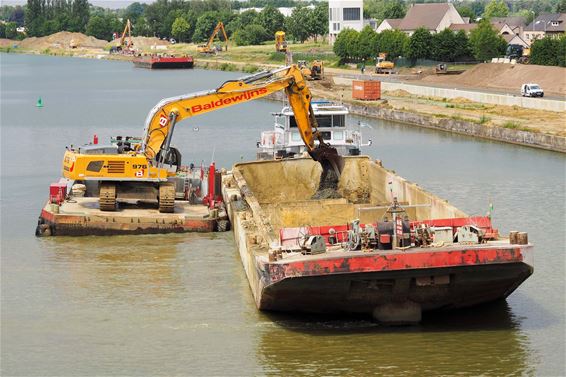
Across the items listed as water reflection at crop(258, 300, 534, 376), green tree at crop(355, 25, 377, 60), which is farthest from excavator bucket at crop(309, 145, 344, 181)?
green tree at crop(355, 25, 377, 60)

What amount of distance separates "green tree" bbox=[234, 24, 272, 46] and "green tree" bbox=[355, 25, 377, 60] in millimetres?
60679

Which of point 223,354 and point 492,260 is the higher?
point 492,260

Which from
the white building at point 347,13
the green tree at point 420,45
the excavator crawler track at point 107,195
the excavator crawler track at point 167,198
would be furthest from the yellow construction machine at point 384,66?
the excavator crawler track at point 107,195

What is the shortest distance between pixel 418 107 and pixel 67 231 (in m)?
39.5

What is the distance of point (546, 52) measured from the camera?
85062 mm

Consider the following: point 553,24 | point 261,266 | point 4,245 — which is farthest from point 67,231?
point 553,24

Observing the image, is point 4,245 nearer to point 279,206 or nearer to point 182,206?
point 182,206

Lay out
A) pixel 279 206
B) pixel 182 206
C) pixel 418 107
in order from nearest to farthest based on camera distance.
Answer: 1. pixel 279 206
2. pixel 182 206
3. pixel 418 107

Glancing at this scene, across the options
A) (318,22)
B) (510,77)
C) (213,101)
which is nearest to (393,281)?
(213,101)

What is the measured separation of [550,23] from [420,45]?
32272 mm

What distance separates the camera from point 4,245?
30312 millimetres

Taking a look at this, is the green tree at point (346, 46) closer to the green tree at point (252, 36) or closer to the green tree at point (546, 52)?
the green tree at point (546, 52)

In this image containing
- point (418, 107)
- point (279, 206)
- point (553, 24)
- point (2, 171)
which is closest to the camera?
point (279, 206)

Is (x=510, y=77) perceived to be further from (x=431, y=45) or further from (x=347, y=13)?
(x=347, y=13)
